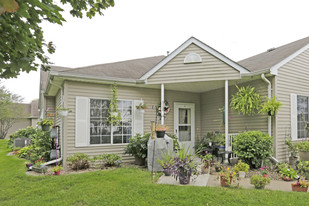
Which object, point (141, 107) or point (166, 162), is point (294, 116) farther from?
point (141, 107)

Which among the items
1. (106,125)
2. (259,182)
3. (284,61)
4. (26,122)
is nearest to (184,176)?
(259,182)

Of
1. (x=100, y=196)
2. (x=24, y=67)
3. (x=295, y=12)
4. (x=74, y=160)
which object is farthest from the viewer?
(x=295, y=12)

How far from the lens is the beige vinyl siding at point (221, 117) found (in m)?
6.39

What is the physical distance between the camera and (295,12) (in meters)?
9.42

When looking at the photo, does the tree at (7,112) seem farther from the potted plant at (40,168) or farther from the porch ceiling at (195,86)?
the porch ceiling at (195,86)

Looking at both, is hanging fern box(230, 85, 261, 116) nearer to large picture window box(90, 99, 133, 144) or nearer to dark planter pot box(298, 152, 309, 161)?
dark planter pot box(298, 152, 309, 161)

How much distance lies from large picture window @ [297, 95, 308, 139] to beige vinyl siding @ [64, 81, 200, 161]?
11.2 ft

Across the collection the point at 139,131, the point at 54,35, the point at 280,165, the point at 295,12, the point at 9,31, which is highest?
the point at 295,12

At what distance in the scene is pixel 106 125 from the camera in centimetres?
680

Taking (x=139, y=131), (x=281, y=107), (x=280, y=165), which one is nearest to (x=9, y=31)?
(x=139, y=131)

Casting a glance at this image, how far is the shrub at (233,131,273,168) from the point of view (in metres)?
5.65

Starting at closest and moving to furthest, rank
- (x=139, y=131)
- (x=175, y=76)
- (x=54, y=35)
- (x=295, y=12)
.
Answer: (x=54, y=35)
(x=175, y=76)
(x=139, y=131)
(x=295, y=12)

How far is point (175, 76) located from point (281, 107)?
10.7 feet

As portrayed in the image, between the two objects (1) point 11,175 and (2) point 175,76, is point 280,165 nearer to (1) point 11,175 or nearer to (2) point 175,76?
(2) point 175,76
